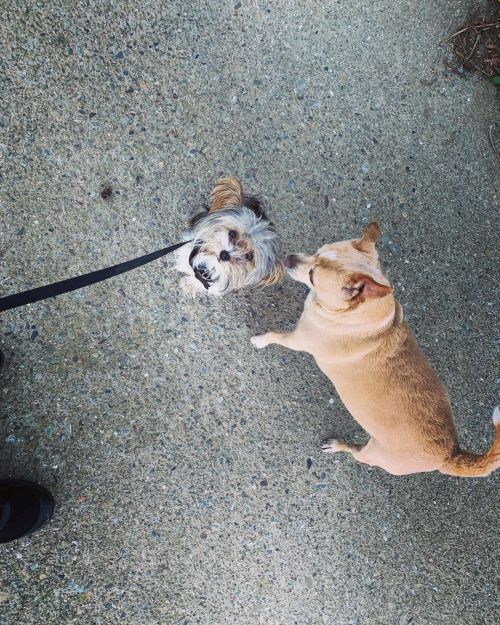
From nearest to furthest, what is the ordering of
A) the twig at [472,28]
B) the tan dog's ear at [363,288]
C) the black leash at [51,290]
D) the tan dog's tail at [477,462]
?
the black leash at [51,290] < the tan dog's ear at [363,288] < the tan dog's tail at [477,462] < the twig at [472,28]

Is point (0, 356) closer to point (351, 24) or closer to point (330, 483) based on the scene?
point (330, 483)

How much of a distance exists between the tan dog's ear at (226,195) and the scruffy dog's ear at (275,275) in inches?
17.6

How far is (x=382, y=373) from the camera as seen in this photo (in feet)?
8.86

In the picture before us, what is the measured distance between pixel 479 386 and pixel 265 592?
234 centimetres

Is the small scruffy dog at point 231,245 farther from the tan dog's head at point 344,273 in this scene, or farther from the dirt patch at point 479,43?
the dirt patch at point 479,43

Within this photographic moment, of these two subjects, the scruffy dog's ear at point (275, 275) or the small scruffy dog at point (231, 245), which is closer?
the small scruffy dog at point (231, 245)

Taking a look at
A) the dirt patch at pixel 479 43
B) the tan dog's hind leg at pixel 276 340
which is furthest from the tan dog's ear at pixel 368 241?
the dirt patch at pixel 479 43

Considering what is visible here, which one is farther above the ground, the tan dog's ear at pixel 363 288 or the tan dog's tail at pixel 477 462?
the tan dog's ear at pixel 363 288

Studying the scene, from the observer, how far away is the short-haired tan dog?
2629mm

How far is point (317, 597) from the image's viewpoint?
135 inches

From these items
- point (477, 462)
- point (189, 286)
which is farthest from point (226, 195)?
point (477, 462)

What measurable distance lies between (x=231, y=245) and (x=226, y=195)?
0.37 metres

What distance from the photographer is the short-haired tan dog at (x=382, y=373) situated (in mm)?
2629

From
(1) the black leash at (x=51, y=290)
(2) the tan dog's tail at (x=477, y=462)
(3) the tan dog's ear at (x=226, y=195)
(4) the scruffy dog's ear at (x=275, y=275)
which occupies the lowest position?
(2) the tan dog's tail at (x=477, y=462)
